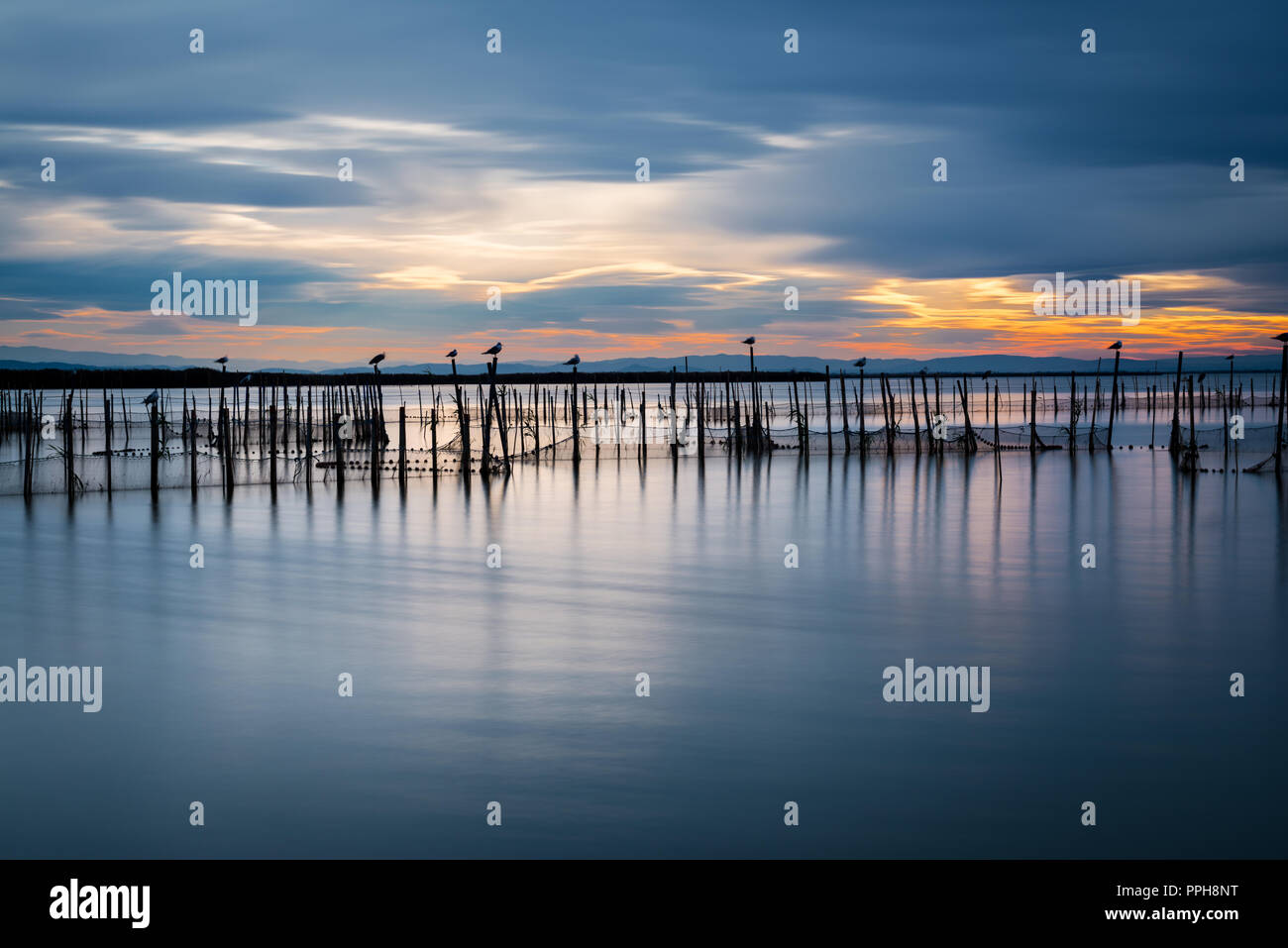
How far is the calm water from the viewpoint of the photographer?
6.55 metres

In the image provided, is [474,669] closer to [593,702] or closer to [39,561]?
[593,702]

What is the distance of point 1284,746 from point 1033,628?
3878 millimetres

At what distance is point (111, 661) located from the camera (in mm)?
10578

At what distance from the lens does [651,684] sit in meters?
9.55

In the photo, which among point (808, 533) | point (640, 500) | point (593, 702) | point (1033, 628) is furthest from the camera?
point (640, 500)

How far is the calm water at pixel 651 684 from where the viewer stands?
6551mm

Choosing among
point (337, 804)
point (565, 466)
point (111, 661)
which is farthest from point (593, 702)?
point (565, 466)

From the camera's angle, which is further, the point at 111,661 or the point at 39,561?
the point at 39,561

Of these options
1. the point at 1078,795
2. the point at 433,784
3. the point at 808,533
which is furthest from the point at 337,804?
the point at 808,533

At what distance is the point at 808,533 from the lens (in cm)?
1880

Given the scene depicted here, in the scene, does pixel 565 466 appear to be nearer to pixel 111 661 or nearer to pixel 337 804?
pixel 111 661

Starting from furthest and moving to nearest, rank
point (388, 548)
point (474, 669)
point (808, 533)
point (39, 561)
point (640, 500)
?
1. point (640, 500)
2. point (808, 533)
3. point (388, 548)
4. point (39, 561)
5. point (474, 669)

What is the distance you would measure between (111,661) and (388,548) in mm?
6833

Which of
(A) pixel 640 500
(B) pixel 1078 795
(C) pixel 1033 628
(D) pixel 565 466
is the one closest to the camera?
(B) pixel 1078 795
